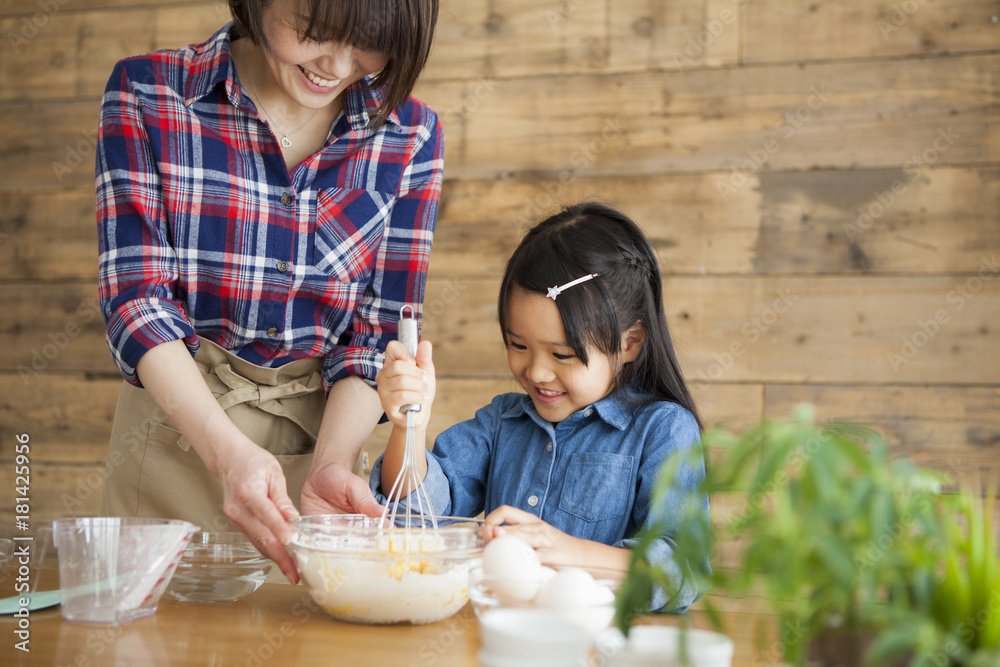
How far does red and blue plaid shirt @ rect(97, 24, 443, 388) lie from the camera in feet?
4.01

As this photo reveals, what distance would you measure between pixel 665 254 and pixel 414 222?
33.6 inches

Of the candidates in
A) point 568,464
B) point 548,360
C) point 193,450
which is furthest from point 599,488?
point 193,450

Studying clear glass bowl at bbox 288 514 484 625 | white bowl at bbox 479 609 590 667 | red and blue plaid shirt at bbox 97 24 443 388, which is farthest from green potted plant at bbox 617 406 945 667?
red and blue plaid shirt at bbox 97 24 443 388

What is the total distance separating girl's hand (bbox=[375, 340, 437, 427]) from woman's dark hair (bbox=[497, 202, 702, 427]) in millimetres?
316

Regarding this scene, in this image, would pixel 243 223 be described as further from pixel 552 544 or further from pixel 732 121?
pixel 732 121

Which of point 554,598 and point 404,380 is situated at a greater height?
point 404,380

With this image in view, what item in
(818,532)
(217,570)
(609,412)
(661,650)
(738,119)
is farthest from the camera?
(738,119)

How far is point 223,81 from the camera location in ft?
4.15

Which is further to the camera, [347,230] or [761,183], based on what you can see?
[761,183]

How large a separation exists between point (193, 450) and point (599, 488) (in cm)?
62

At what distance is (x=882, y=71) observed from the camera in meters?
1.95

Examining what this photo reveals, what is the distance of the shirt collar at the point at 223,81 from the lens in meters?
1.25

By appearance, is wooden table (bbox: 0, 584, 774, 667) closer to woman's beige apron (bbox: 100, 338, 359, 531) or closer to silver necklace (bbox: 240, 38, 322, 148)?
woman's beige apron (bbox: 100, 338, 359, 531)

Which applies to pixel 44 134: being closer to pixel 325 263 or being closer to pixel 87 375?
A: pixel 87 375
